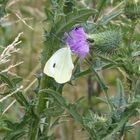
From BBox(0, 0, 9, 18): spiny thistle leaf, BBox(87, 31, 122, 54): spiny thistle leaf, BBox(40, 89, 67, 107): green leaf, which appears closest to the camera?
BBox(40, 89, 67, 107): green leaf

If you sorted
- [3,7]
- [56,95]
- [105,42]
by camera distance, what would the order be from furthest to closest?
1. [3,7]
2. [105,42]
3. [56,95]

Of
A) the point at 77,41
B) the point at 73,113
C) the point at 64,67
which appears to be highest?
the point at 77,41

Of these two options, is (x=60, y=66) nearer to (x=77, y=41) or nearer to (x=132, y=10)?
(x=77, y=41)

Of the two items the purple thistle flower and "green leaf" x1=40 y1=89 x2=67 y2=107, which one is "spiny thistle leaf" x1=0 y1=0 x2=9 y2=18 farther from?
"green leaf" x1=40 y1=89 x2=67 y2=107

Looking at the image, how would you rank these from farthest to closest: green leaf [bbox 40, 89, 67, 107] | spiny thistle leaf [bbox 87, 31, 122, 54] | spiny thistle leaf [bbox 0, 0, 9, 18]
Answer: spiny thistle leaf [bbox 0, 0, 9, 18], spiny thistle leaf [bbox 87, 31, 122, 54], green leaf [bbox 40, 89, 67, 107]

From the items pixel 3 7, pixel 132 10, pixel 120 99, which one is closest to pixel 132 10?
pixel 132 10

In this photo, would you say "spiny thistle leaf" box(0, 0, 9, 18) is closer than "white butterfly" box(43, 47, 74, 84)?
No

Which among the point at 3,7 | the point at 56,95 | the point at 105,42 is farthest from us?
the point at 3,7

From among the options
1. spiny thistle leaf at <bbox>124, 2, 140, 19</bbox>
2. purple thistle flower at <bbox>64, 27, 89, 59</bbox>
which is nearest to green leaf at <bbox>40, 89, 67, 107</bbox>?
purple thistle flower at <bbox>64, 27, 89, 59</bbox>
